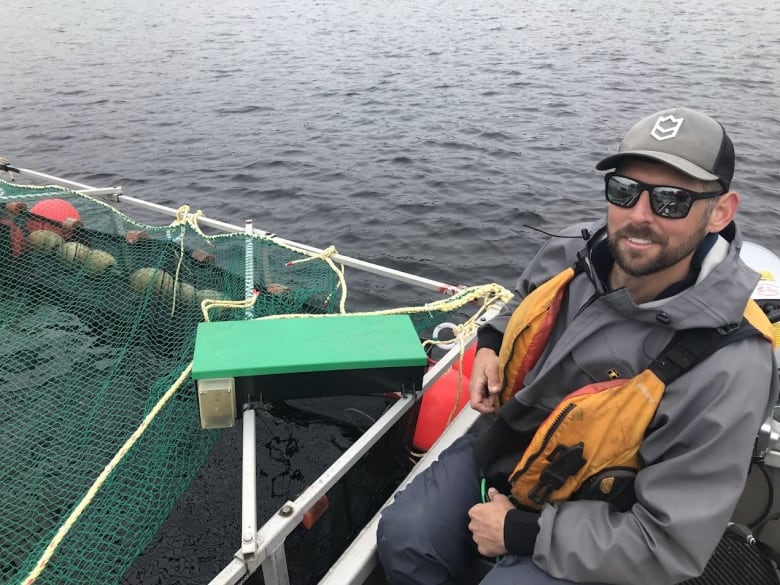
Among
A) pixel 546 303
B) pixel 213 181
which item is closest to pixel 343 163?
pixel 213 181

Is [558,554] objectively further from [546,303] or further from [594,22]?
[594,22]

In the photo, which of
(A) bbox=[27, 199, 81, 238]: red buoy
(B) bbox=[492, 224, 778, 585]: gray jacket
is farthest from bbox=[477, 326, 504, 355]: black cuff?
(A) bbox=[27, 199, 81, 238]: red buoy

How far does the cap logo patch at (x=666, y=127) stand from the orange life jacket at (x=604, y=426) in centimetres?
73

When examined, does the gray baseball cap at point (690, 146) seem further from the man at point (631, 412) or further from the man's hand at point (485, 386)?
the man's hand at point (485, 386)

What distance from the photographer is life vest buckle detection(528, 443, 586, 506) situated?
225 cm

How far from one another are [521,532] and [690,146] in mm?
1630

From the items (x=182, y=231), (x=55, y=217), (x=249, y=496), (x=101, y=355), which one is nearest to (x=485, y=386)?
(x=249, y=496)

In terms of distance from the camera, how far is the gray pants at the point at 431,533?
8.73 feet

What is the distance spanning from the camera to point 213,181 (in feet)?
38.3

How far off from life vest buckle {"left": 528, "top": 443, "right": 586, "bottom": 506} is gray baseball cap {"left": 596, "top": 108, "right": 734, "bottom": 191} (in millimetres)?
1124

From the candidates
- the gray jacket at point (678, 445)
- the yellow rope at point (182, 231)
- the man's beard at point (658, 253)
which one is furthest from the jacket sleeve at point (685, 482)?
Result: the yellow rope at point (182, 231)

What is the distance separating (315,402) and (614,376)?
115 inches

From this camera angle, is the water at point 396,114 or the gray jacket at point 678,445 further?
the water at point 396,114

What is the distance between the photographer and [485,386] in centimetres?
307
